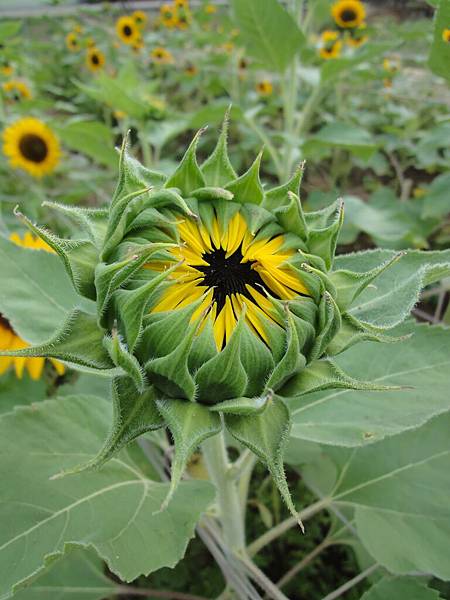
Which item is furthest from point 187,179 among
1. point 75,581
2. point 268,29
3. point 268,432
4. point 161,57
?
point 161,57

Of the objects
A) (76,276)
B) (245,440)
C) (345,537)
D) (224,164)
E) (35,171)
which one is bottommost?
(345,537)

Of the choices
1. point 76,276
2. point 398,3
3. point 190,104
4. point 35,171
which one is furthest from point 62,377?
point 398,3

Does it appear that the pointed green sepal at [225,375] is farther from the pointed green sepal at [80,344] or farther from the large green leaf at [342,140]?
the large green leaf at [342,140]

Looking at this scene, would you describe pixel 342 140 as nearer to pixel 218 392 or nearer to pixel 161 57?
pixel 218 392

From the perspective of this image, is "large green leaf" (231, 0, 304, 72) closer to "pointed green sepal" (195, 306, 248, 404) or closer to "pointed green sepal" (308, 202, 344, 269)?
"pointed green sepal" (308, 202, 344, 269)

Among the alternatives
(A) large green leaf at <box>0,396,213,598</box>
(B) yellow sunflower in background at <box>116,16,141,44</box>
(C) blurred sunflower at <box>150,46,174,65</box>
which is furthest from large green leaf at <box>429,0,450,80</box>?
(B) yellow sunflower in background at <box>116,16,141,44</box>

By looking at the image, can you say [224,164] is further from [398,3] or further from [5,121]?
[398,3]

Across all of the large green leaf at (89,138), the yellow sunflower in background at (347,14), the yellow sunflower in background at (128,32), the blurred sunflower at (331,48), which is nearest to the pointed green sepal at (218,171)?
the large green leaf at (89,138)
